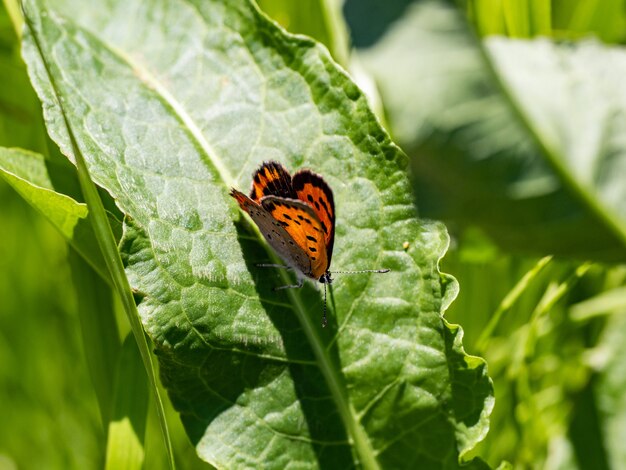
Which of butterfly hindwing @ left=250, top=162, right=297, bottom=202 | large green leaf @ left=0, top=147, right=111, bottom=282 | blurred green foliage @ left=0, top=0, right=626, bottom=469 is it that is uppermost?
large green leaf @ left=0, top=147, right=111, bottom=282

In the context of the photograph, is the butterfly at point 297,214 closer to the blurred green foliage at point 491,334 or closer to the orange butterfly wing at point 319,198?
the orange butterfly wing at point 319,198

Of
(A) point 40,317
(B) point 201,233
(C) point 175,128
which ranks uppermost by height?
(C) point 175,128

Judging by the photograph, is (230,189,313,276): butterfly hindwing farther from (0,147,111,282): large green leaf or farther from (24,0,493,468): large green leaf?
(0,147,111,282): large green leaf

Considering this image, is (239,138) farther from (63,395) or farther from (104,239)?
(63,395)

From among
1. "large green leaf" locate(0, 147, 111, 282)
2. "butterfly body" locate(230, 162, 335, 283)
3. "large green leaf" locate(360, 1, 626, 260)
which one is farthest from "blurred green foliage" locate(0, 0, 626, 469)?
"large green leaf" locate(360, 1, 626, 260)

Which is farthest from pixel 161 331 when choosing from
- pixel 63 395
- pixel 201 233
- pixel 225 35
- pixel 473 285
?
pixel 63 395

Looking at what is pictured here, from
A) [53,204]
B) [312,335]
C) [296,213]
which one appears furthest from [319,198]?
[53,204]

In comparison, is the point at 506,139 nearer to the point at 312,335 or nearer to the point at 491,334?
the point at 312,335
